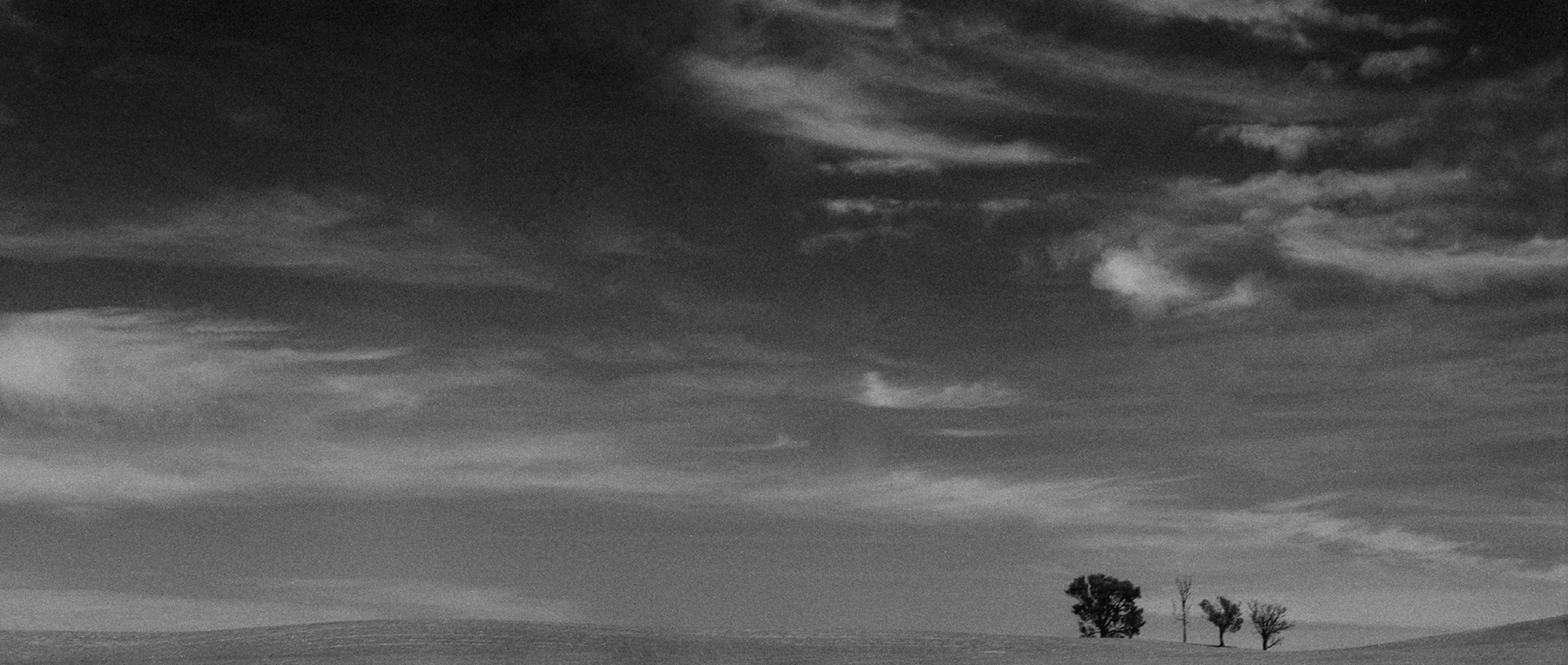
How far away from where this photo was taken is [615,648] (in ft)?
143

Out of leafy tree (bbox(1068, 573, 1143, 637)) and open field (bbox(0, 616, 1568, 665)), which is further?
leafy tree (bbox(1068, 573, 1143, 637))

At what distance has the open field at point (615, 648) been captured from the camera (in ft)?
132

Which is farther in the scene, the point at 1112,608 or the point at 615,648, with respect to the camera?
the point at 1112,608

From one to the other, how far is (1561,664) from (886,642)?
2113 centimetres

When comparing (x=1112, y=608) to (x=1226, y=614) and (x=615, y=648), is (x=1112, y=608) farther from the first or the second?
(x=615, y=648)

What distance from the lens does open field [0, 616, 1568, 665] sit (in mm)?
40312

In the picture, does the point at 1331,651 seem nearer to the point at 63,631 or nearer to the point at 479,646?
the point at 479,646

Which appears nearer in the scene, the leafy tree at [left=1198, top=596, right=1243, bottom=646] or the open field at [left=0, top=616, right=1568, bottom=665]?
the open field at [left=0, top=616, right=1568, bottom=665]

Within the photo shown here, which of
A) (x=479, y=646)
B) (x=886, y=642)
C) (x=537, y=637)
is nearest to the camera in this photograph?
(x=479, y=646)

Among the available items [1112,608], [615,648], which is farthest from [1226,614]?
[615,648]

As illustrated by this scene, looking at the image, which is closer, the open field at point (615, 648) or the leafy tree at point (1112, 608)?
the open field at point (615, 648)

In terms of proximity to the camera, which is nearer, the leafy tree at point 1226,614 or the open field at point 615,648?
the open field at point 615,648

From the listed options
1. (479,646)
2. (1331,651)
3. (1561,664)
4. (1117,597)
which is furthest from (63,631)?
(1117,597)

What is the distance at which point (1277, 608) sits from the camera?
260ft
